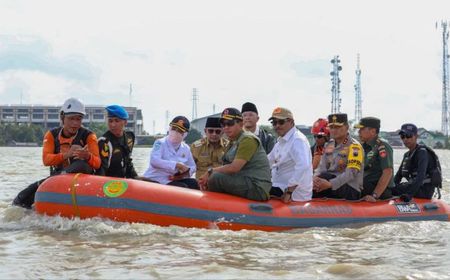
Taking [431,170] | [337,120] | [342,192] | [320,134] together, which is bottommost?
[342,192]

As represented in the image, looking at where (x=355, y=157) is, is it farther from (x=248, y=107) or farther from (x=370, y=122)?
(x=248, y=107)

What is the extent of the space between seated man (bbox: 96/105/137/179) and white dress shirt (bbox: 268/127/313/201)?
5.93ft

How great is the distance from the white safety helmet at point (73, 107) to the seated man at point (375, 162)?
357 cm

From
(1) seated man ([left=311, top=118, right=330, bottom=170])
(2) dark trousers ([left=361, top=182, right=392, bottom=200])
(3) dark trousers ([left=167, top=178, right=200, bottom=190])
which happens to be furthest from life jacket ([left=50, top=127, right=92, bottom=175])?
(2) dark trousers ([left=361, top=182, right=392, bottom=200])

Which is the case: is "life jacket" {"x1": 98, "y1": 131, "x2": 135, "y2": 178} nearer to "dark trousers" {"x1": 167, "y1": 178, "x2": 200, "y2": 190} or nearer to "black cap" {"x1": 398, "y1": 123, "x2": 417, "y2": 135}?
"dark trousers" {"x1": 167, "y1": 178, "x2": 200, "y2": 190}

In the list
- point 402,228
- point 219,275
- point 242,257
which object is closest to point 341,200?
point 402,228

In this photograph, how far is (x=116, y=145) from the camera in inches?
307

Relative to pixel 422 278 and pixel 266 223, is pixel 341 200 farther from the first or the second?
pixel 422 278

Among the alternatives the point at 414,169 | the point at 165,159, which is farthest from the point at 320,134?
the point at 165,159

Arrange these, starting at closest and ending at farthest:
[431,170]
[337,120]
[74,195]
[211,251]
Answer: [211,251] → [74,195] → [337,120] → [431,170]

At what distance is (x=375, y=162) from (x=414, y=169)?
0.69m

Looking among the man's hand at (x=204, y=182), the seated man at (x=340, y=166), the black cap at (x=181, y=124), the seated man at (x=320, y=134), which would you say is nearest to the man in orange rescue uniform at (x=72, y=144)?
the black cap at (x=181, y=124)

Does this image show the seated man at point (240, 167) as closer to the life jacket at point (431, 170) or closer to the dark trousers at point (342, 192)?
the dark trousers at point (342, 192)

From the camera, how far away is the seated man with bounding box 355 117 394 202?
8289 millimetres
